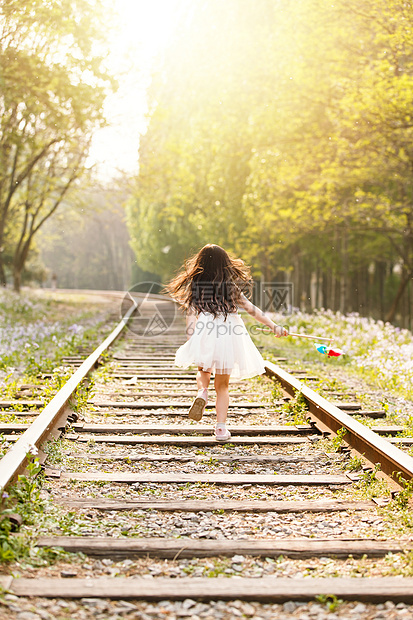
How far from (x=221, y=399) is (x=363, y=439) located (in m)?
1.27

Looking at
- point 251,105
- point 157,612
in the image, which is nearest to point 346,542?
point 157,612

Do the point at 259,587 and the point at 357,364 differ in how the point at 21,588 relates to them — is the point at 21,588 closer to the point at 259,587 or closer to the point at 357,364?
the point at 259,587

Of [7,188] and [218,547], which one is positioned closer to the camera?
[218,547]

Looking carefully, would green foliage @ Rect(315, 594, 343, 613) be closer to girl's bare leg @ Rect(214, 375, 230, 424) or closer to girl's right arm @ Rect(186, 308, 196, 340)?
girl's bare leg @ Rect(214, 375, 230, 424)

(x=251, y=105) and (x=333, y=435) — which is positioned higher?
(x=251, y=105)

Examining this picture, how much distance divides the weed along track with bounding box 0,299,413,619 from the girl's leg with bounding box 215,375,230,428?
20 centimetres

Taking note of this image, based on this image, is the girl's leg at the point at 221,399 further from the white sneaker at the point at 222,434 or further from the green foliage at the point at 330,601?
the green foliage at the point at 330,601

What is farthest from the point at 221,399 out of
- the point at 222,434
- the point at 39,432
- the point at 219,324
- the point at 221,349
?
the point at 39,432

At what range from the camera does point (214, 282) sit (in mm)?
5223

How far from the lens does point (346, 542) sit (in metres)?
3.12

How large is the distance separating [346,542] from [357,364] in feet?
20.8

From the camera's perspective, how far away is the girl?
5215mm

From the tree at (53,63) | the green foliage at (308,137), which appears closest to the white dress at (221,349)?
the green foliage at (308,137)

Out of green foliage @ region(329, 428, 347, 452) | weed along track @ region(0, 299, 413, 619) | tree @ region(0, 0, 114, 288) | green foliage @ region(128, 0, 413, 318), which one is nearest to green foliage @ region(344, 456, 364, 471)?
weed along track @ region(0, 299, 413, 619)
